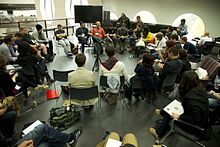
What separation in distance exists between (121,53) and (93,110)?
417 cm

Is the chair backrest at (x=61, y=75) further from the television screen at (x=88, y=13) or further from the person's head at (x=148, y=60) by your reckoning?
the television screen at (x=88, y=13)

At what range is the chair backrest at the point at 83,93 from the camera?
278 cm

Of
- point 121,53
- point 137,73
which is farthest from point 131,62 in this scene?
point 137,73

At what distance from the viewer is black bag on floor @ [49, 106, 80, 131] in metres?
2.88

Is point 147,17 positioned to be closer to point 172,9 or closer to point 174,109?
point 172,9

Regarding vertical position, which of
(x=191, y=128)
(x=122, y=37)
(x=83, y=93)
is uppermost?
(x=122, y=37)

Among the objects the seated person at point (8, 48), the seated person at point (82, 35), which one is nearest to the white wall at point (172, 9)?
the seated person at point (82, 35)

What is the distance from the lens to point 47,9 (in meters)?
10.2

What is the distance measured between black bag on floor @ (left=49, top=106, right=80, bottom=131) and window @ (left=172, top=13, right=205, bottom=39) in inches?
295

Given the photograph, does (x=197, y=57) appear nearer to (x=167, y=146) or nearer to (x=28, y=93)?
(x=167, y=146)

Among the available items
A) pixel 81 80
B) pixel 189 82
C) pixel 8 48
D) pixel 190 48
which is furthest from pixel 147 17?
pixel 189 82

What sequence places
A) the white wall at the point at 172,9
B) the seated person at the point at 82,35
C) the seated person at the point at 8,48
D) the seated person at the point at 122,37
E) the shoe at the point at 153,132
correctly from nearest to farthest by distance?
the shoe at the point at 153,132, the seated person at the point at 8,48, the seated person at the point at 82,35, the seated person at the point at 122,37, the white wall at the point at 172,9

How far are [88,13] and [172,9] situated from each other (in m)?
4.10

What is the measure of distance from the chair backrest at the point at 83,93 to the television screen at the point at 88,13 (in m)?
6.79
